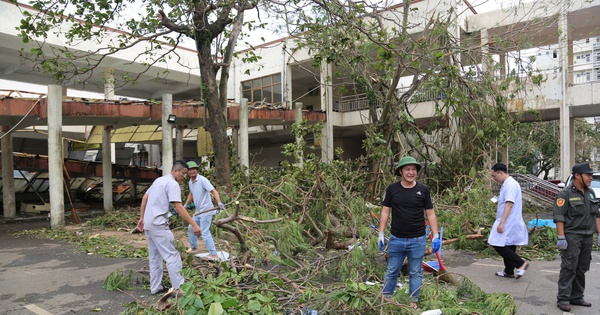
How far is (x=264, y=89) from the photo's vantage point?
22.6 metres

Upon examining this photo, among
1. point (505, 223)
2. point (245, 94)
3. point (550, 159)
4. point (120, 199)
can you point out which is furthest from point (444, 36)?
point (550, 159)

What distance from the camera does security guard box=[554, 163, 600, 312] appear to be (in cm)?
471

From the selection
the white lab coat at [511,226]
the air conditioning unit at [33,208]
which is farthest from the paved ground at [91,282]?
the air conditioning unit at [33,208]

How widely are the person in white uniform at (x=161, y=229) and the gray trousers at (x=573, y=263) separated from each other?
4395 mm

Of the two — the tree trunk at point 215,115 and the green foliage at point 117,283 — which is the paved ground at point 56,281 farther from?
the tree trunk at point 215,115

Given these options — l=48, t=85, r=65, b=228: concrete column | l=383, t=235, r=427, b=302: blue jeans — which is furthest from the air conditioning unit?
l=383, t=235, r=427, b=302: blue jeans

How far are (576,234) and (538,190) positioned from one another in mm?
11830

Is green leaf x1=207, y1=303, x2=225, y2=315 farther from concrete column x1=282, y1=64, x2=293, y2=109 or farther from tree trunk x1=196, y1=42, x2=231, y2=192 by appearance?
concrete column x1=282, y1=64, x2=293, y2=109

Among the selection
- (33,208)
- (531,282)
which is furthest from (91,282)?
(33,208)

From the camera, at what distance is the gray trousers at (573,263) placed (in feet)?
15.4

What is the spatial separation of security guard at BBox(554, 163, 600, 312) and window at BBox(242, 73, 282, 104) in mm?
17613

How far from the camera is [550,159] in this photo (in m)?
28.0

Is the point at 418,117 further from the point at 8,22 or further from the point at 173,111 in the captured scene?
the point at 8,22

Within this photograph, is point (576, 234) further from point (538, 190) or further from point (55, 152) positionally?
point (55, 152)
